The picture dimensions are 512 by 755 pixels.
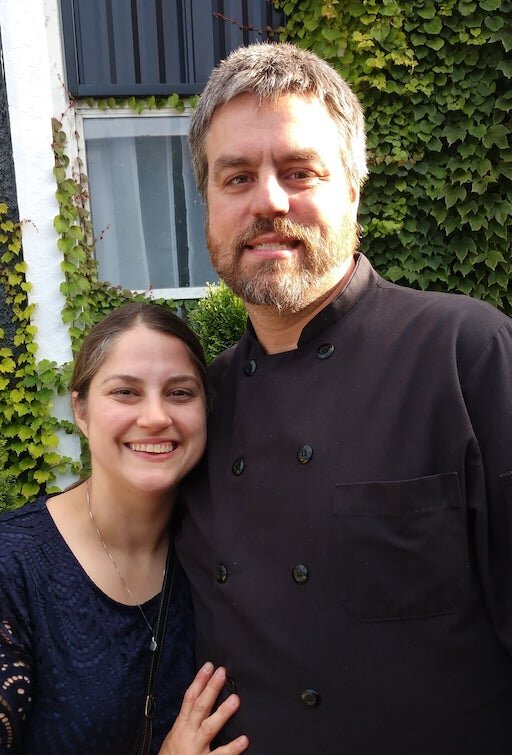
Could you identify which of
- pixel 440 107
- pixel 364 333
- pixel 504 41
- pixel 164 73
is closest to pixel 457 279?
pixel 440 107

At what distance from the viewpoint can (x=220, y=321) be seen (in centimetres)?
412

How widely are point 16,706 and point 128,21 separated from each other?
13.6ft

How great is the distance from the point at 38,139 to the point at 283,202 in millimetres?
3221

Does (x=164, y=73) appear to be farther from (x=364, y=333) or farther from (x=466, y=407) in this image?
(x=466, y=407)

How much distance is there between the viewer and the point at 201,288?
4.83 meters

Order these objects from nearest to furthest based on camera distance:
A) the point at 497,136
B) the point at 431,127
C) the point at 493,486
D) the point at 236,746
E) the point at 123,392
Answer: the point at 493,486 < the point at 236,746 < the point at 123,392 < the point at 497,136 < the point at 431,127

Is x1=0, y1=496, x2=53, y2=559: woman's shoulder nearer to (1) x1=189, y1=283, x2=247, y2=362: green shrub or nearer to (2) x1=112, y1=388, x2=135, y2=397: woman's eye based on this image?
(2) x1=112, y1=388, x2=135, y2=397: woman's eye

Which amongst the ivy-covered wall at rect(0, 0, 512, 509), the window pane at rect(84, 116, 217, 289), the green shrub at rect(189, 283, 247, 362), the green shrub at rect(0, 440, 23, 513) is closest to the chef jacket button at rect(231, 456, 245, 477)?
the green shrub at rect(189, 283, 247, 362)

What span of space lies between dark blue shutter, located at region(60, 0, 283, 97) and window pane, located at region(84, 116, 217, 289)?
232 millimetres

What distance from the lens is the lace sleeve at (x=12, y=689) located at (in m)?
1.74

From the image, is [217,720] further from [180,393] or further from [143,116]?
[143,116]

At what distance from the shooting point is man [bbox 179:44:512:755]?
56.7 inches

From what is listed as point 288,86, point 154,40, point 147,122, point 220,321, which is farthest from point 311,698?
point 154,40

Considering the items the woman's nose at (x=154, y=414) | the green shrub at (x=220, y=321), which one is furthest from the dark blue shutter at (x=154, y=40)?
the woman's nose at (x=154, y=414)
